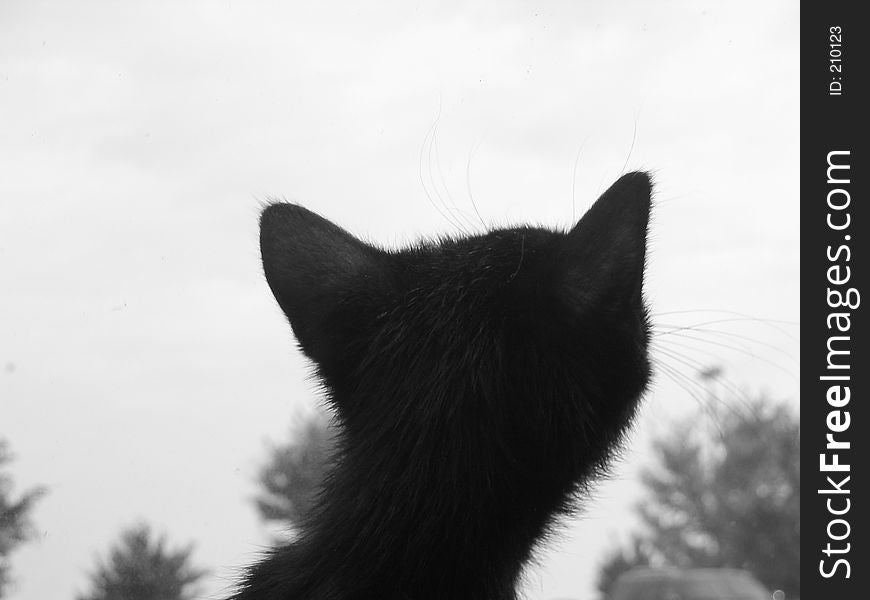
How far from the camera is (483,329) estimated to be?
103 cm

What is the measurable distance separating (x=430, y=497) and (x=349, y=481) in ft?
0.43

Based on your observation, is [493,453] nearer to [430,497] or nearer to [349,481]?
[430,497]

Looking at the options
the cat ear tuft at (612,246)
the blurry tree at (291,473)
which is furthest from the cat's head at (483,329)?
the blurry tree at (291,473)

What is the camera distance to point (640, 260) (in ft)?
3.34

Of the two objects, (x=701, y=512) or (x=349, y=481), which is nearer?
(x=349, y=481)

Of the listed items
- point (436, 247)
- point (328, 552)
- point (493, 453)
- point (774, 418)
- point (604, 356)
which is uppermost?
point (774, 418)

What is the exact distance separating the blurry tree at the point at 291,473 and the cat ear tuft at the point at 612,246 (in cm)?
52

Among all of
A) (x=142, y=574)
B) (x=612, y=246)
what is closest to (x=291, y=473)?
(x=142, y=574)

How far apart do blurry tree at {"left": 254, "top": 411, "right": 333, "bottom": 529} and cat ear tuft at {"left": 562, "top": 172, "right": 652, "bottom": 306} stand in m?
0.52

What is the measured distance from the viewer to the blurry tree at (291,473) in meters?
1.44

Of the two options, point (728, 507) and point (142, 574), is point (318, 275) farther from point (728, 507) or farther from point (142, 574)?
point (728, 507)

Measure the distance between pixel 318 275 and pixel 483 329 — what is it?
21 centimetres

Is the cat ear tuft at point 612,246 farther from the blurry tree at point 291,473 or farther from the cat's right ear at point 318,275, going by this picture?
the blurry tree at point 291,473
